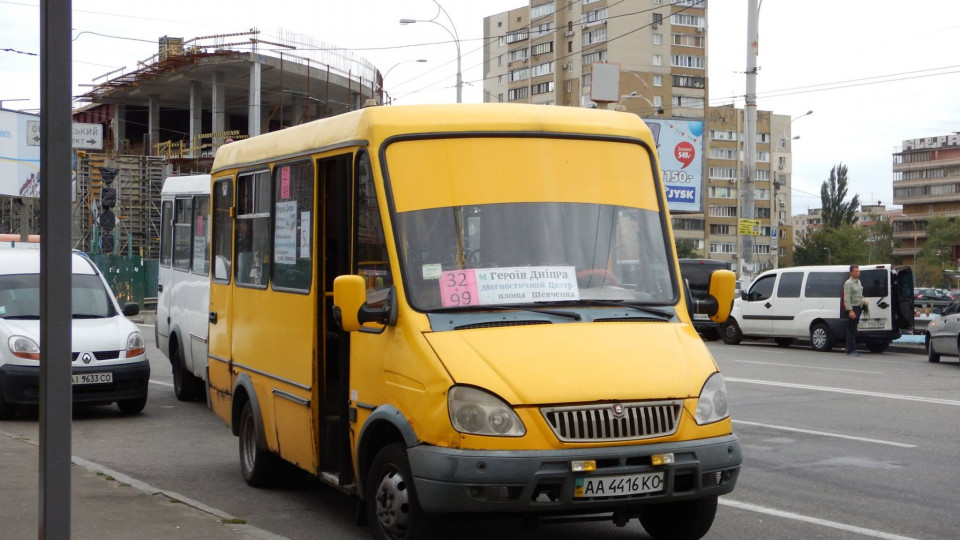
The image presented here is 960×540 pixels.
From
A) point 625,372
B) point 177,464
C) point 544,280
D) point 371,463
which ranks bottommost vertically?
point 177,464

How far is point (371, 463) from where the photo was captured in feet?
22.1

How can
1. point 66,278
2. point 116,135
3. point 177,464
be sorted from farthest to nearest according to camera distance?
point 116,135 < point 177,464 < point 66,278

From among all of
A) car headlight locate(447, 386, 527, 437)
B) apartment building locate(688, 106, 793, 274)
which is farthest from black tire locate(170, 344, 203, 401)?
apartment building locate(688, 106, 793, 274)

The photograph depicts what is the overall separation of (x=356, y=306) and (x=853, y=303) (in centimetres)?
2062

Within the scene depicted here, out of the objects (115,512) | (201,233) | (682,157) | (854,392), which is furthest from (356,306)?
(682,157)

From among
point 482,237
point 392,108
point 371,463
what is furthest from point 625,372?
point 392,108

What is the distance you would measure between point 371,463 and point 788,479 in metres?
4.02

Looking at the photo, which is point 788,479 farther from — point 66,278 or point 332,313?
point 66,278

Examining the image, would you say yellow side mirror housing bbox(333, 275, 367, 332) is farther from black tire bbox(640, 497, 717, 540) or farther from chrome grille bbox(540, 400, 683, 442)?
black tire bbox(640, 497, 717, 540)

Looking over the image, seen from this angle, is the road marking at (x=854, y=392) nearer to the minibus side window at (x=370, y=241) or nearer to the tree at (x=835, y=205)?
the minibus side window at (x=370, y=241)

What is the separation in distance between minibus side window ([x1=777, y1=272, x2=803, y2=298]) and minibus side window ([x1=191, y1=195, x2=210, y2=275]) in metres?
16.6

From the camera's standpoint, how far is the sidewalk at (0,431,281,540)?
700cm

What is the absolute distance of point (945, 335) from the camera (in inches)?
898

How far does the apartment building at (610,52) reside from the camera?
97.8 meters
